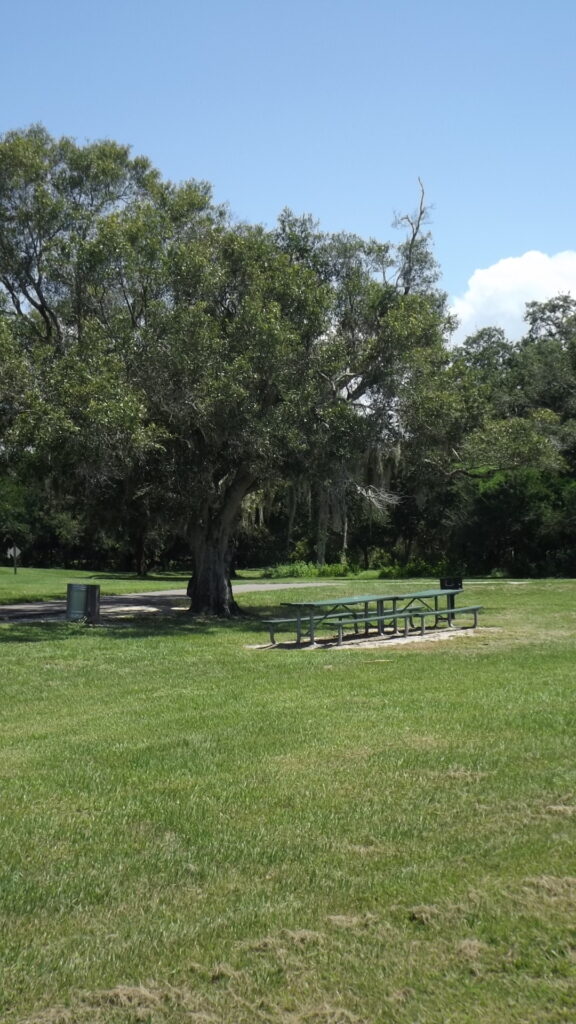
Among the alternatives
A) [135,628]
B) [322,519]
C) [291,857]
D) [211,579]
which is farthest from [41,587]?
[291,857]

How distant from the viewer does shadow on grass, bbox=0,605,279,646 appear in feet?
55.9

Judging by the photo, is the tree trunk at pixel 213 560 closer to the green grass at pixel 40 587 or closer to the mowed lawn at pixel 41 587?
the mowed lawn at pixel 41 587

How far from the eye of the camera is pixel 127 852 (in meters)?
4.98

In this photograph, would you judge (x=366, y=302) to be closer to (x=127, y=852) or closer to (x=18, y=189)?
(x=18, y=189)

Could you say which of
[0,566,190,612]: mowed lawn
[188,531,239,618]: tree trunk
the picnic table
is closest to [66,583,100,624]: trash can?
[188,531,239,618]: tree trunk

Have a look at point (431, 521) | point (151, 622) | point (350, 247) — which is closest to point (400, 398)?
point (350, 247)

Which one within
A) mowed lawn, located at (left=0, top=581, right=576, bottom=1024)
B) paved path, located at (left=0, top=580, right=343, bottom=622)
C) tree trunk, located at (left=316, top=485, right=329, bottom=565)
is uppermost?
tree trunk, located at (left=316, top=485, right=329, bottom=565)

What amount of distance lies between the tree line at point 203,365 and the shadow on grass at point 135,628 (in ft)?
4.87

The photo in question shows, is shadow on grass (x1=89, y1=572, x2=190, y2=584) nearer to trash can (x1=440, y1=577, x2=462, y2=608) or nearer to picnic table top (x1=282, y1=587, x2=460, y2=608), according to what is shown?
trash can (x1=440, y1=577, x2=462, y2=608)

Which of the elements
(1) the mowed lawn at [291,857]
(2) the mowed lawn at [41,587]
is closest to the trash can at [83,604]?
(2) the mowed lawn at [41,587]

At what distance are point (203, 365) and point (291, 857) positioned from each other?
13913 mm

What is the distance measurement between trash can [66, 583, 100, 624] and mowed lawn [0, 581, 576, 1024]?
9.72 metres

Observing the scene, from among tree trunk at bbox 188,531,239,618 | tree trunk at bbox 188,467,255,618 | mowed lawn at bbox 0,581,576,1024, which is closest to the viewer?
mowed lawn at bbox 0,581,576,1024

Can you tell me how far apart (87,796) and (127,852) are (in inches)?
46.8
